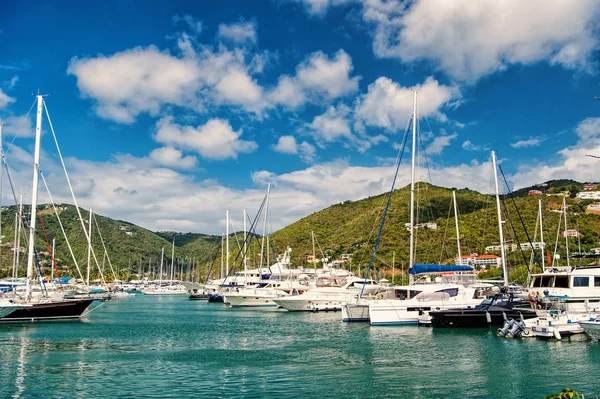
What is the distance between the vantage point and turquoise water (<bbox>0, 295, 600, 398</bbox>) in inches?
744

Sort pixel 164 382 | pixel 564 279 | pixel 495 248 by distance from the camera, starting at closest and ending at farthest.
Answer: pixel 164 382, pixel 564 279, pixel 495 248

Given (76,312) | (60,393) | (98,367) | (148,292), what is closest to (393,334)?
(98,367)

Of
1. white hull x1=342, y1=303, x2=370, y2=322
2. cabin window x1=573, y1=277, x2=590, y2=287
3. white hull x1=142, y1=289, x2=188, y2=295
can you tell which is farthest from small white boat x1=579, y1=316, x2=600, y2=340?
white hull x1=142, y1=289, x2=188, y2=295

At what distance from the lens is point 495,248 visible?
3809 inches

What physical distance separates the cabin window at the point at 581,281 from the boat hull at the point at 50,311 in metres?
38.1

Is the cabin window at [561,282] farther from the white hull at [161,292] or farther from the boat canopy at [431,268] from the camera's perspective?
the white hull at [161,292]

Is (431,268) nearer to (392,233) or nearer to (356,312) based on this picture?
(356,312)

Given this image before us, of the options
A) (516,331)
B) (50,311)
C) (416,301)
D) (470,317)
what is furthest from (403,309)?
(50,311)

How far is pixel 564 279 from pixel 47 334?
36955 millimetres

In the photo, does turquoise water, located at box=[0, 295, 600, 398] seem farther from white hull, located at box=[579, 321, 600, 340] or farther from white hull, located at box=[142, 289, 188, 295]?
white hull, located at box=[142, 289, 188, 295]

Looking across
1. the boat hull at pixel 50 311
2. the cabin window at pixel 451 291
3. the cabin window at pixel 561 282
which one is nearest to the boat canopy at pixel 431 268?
the cabin window at pixel 451 291

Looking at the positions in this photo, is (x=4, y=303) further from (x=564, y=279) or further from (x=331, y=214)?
(x=331, y=214)

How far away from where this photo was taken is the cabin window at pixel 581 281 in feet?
125

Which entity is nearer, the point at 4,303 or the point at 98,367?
the point at 98,367
